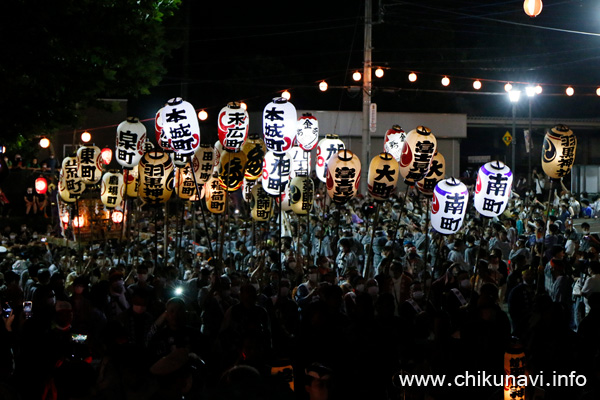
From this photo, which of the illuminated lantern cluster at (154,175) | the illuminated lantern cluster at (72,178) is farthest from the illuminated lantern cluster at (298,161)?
the illuminated lantern cluster at (72,178)

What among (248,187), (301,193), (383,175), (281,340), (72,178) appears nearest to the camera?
(281,340)

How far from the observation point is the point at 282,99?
440 inches

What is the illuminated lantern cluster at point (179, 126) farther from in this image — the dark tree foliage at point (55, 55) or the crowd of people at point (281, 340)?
the crowd of people at point (281, 340)

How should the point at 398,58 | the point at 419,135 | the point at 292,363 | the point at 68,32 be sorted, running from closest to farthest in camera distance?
the point at 292,363, the point at 68,32, the point at 419,135, the point at 398,58

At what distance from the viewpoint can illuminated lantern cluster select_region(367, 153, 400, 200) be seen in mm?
12188

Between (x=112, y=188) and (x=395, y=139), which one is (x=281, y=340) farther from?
(x=112, y=188)

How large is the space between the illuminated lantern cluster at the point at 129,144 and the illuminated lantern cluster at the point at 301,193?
3347 millimetres

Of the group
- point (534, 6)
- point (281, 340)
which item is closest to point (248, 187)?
point (534, 6)

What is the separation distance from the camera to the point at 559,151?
11.7 metres

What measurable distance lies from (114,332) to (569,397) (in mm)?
4358

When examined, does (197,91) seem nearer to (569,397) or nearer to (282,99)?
(282,99)

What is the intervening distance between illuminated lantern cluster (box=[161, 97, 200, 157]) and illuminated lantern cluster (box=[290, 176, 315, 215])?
384 cm

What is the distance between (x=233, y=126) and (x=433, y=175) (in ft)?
13.3

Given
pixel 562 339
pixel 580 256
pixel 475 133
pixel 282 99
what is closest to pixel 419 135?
pixel 282 99
